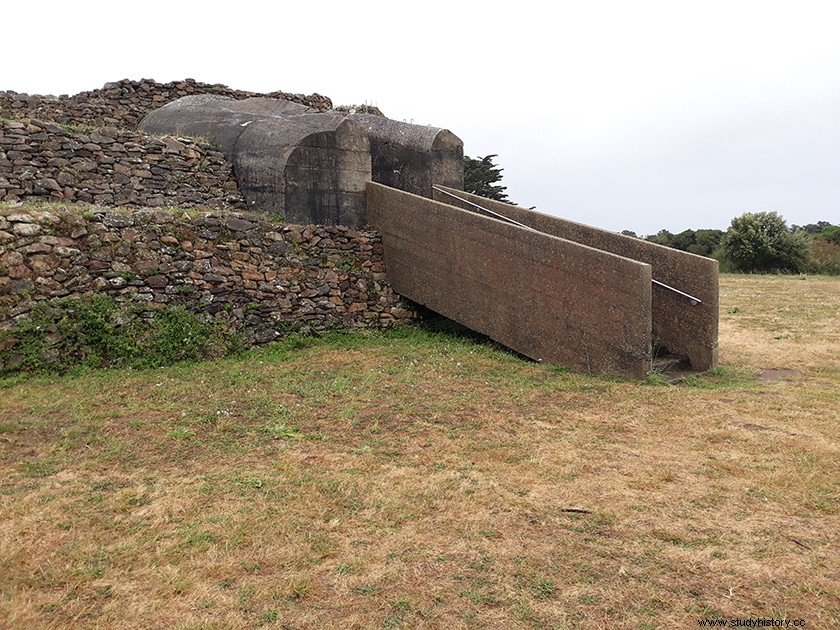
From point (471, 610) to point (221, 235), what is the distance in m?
5.72

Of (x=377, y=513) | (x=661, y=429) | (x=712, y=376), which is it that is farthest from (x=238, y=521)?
(x=712, y=376)

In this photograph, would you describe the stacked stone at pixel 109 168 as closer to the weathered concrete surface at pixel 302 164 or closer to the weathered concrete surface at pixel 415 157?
the weathered concrete surface at pixel 302 164

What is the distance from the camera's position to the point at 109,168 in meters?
8.05

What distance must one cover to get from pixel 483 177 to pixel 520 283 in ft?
59.2

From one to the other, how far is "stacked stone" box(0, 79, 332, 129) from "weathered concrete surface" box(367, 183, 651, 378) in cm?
466

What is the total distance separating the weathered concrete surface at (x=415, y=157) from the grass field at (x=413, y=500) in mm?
3816

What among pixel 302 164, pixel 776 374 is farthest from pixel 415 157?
pixel 776 374

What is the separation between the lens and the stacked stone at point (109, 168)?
7.57 m

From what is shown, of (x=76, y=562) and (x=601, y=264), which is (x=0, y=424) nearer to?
(x=76, y=562)

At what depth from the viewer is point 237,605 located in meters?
2.51

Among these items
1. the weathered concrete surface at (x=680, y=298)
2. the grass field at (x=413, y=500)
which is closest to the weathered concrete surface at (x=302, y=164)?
the grass field at (x=413, y=500)

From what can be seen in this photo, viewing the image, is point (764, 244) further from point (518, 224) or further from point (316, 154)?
point (316, 154)

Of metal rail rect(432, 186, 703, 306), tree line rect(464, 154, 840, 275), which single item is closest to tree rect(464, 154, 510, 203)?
tree line rect(464, 154, 840, 275)

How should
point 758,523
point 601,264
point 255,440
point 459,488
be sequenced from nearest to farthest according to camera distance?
point 758,523 → point 459,488 → point 255,440 → point 601,264
